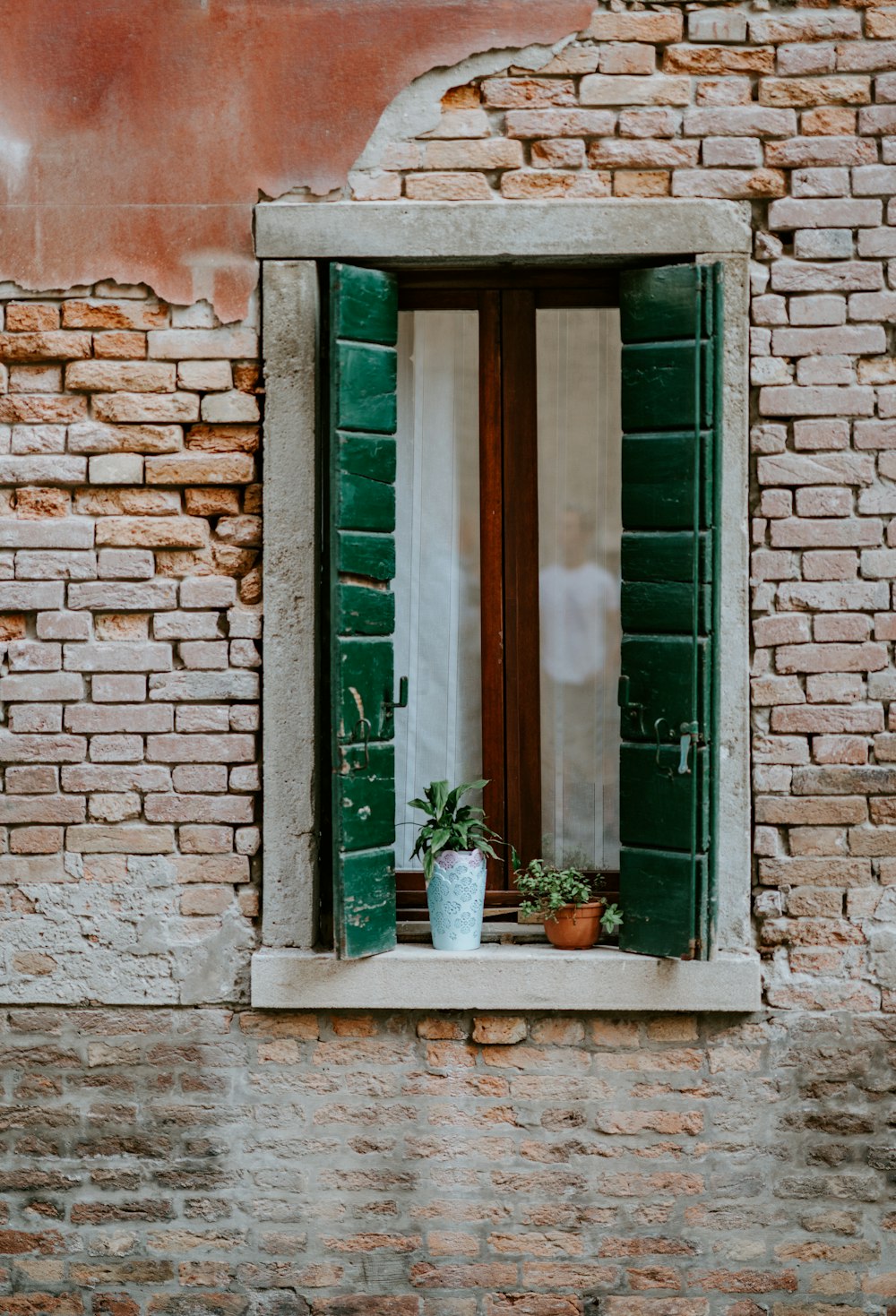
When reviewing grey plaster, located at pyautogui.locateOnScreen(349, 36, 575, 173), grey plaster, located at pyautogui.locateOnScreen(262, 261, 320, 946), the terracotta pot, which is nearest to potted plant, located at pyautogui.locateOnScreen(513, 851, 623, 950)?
the terracotta pot

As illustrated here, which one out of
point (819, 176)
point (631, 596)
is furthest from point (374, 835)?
point (819, 176)

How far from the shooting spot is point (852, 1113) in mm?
3152

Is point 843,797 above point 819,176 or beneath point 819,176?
beneath

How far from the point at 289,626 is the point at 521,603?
0.68m

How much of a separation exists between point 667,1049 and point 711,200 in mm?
2308

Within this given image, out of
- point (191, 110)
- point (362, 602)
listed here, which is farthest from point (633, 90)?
point (362, 602)

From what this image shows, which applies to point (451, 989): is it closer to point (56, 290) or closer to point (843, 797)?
point (843, 797)

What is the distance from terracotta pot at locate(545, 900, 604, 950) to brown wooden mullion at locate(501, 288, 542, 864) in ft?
0.79

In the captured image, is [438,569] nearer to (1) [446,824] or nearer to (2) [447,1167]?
(1) [446,824]

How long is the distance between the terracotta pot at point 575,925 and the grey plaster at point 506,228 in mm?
1788

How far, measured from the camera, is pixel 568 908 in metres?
→ 3.20

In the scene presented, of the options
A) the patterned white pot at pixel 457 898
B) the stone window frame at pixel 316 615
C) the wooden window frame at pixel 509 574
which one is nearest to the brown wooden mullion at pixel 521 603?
the wooden window frame at pixel 509 574

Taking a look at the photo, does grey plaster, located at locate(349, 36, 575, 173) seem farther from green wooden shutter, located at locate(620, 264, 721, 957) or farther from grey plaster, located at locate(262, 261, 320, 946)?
green wooden shutter, located at locate(620, 264, 721, 957)

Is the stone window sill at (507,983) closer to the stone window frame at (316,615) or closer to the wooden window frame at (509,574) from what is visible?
the stone window frame at (316,615)
